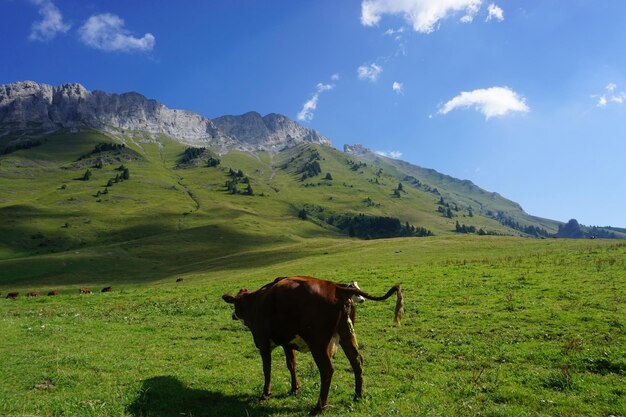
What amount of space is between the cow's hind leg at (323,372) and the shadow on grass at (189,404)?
0.61 m

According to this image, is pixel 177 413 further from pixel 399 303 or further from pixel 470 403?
pixel 470 403

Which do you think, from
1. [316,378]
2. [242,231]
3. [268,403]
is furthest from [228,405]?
[242,231]

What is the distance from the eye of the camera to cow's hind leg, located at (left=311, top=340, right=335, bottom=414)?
1075 centimetres

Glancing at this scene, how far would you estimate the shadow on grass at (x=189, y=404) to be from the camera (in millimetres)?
11094

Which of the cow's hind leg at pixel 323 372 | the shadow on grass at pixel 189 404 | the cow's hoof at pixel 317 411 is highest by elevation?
the cow's hind leg at pixel 323 372

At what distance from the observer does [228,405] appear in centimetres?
1159

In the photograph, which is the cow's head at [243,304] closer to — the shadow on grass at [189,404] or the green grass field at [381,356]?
the green grass field at [381,356]

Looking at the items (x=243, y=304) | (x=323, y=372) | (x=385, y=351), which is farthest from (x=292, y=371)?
(x=385, y=351)

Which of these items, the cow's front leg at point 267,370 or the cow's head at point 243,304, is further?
the cow's head at point 243,304

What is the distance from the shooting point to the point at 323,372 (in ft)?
35.3

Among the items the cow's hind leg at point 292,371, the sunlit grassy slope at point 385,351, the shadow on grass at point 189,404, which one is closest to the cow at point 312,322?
the cow's hind leg at point 292,371

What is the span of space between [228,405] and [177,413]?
1.41 meters

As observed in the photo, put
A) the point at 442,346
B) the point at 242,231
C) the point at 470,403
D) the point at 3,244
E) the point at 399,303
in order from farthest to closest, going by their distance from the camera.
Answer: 1. the point at 242,231
2. the point at 3,244
3. the point at 442,346
4. the point at 399,303
5. the point at 470,403

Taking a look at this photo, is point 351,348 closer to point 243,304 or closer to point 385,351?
point 243,304
